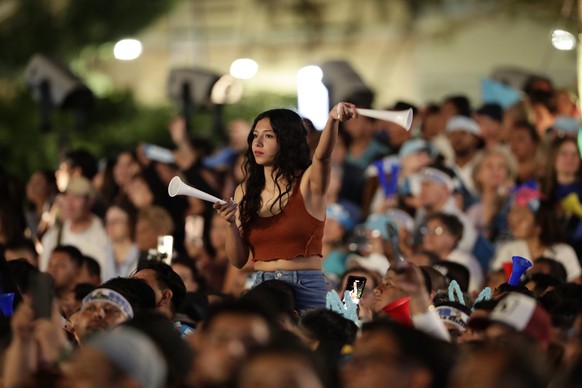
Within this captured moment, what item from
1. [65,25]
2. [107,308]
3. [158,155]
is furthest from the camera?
[65,25]

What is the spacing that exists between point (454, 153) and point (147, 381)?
8.17 m

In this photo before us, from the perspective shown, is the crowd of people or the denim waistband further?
the denim waistband

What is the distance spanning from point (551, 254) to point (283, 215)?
3259 mm

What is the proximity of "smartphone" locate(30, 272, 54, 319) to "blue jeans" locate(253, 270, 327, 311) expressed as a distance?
5.16ft

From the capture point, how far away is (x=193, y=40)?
27.4 metres

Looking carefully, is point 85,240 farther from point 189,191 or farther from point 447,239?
point 189,191

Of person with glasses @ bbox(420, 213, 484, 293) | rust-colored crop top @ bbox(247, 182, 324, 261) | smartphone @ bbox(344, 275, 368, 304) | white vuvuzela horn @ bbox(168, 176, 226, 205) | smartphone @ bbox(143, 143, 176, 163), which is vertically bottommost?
person with glasses @ bbox(420, 213, 484, 293)

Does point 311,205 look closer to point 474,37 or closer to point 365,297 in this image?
point 365,297

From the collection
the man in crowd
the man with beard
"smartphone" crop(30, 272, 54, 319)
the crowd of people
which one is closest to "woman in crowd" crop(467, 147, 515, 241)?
the crowd of people

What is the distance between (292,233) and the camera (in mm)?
8133

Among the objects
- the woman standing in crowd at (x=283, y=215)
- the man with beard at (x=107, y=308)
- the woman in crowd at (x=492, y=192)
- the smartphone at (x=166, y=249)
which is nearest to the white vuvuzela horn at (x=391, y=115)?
the woman standing in crowd at (x=283, y=215)

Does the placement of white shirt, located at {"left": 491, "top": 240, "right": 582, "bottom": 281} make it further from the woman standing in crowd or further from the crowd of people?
the woman standing in crowd

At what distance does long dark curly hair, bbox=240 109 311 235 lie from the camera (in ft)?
26.9

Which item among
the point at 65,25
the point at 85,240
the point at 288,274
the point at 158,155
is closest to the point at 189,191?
the point at 288,274
